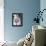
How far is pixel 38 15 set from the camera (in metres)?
5.43

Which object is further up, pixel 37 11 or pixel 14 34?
pixel 37 11

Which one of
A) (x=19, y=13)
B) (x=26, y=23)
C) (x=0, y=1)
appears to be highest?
(x=0, y=1)

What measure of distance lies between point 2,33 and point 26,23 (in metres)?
1.04

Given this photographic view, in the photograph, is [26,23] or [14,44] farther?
[26,23]

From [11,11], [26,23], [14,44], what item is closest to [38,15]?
[26,23]

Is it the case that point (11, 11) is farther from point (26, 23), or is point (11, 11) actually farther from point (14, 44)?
point (14, 44)

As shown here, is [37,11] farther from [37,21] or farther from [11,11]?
[11,11]

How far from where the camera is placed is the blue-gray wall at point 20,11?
536 centimetres

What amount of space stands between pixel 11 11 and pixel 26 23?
77cm

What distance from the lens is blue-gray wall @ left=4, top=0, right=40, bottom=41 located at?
5363mm

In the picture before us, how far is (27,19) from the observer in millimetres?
5445

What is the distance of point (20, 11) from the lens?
5.41 meters

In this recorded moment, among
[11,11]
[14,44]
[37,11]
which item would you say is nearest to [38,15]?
[37,11]

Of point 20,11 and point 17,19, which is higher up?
point 20,11
